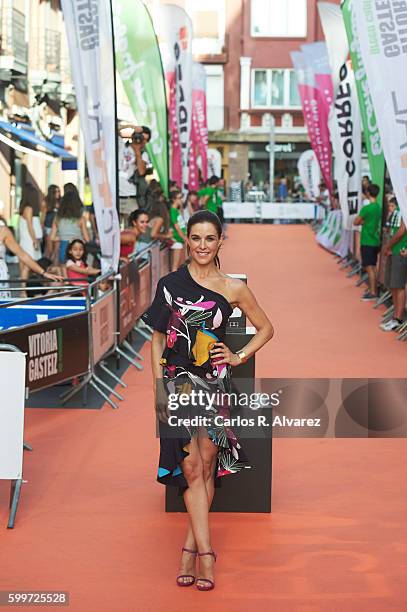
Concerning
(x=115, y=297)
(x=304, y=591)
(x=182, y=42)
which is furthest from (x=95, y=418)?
(x=182, y=42)

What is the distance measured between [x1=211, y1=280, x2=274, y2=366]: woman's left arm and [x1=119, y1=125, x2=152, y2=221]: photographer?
35.0 feet

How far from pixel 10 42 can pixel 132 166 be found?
41.2 ft

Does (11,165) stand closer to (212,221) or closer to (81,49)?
(81,49)

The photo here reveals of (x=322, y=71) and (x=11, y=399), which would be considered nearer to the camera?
(x=11, y=399)

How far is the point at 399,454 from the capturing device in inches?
327

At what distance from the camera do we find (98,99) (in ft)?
34.4

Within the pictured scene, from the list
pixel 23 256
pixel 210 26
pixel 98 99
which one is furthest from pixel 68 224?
pixel 210 26

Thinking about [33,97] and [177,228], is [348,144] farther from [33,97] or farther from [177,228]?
[33,97]

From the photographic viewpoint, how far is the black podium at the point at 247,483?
6.60 metres

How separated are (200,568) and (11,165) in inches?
919

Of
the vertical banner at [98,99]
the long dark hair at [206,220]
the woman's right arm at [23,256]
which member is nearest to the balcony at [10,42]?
the woman's right arm at [23,256]

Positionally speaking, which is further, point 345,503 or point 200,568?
point 345,503

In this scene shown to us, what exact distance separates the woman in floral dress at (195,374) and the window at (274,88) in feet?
184

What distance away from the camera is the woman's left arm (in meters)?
5.50
